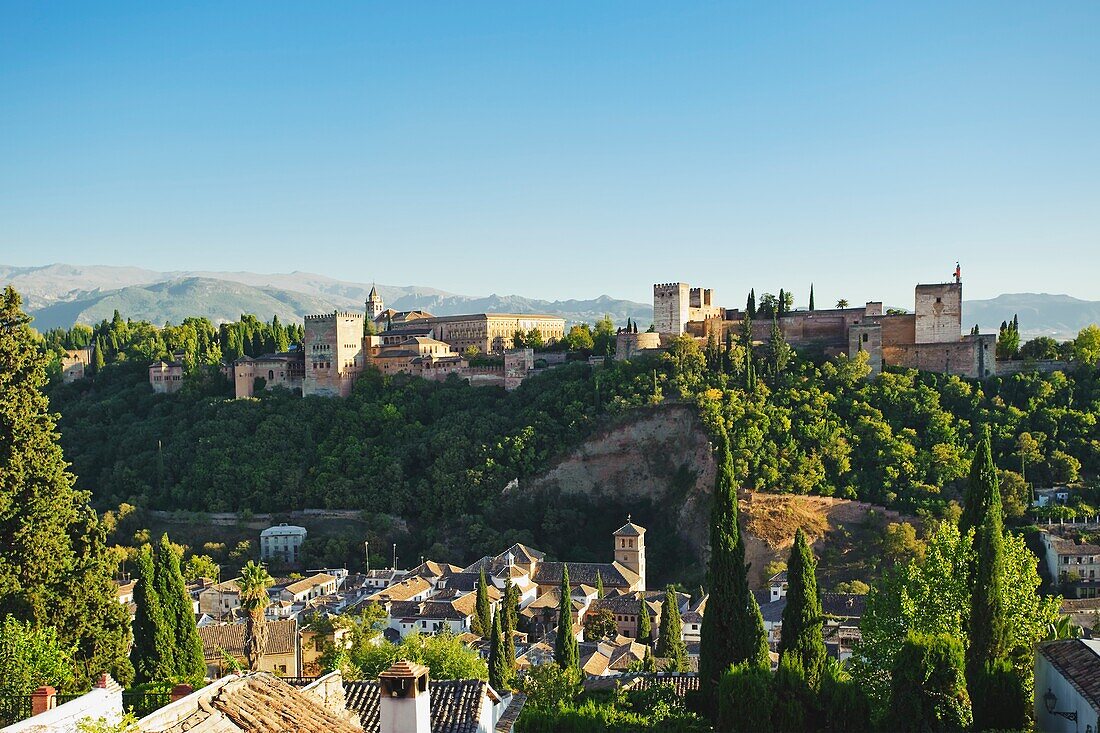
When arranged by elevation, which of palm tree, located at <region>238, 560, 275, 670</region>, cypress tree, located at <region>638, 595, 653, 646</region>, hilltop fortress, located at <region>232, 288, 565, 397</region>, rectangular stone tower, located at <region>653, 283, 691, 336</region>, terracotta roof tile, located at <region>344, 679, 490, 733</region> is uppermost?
rectangular stone tower, located at <region>653, 283, 691, 336</region>

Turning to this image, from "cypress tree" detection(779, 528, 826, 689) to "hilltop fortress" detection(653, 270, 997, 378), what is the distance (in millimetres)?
38445

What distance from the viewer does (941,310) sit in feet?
184

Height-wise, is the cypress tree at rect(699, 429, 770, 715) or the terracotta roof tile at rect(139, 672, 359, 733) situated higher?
the terracotta roof tile at rect(139, 672, 359, 733)

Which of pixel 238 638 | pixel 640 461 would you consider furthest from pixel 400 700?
pixel 640 461

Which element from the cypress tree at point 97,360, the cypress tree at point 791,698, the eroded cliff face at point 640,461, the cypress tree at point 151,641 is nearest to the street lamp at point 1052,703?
the cypress tree at point 791,698

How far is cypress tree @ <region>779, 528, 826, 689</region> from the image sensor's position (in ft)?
63.4

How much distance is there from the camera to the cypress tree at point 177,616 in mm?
22672

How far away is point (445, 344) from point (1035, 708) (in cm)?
5581

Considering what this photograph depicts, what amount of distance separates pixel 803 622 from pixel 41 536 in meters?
13.3

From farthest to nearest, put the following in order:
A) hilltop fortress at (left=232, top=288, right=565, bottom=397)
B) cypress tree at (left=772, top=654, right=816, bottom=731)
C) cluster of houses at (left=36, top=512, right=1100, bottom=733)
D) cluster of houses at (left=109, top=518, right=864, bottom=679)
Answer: hilltop fortress at (left=232, top=288, right=565, bottom=397)
cluster of houses at (left=109, top=518, right=864, bottom=679)
cypress tree at (left=772, top=654, right=816, bottom=731)
cluster of houses at (left=36, top=512, right=1100, bottom=733)

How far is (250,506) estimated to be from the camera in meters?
59.4

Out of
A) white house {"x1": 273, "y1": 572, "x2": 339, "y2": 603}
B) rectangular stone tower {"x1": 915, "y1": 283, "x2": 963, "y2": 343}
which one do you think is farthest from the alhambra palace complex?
white house {"x1": 273, "y1": 572, "x2": 339, "y2": 603}

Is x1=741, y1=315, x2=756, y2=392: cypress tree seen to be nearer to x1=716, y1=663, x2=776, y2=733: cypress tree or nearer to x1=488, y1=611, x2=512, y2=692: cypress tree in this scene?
x1=488, y1=611, x2=512, y2=692: cypress tree

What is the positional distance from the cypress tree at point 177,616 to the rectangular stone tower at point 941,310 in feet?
145
